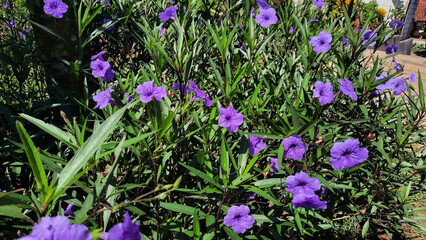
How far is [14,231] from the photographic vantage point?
1.12 m

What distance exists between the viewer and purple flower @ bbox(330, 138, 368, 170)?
1268 millimetres

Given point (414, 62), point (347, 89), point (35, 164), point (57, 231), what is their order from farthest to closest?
point (414, 62) → point (347, 89) → point (35, 164) → point (57, 231)

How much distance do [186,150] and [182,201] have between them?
24 centimetres

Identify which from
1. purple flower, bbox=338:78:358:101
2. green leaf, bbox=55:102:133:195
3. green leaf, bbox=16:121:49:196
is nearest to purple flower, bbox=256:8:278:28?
purple flower, bbox=338:78:358:101

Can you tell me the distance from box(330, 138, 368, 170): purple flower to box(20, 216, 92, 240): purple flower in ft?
3.45

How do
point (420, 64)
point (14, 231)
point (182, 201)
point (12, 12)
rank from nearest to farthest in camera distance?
1. point (14, 231)
2. point (182, 201)
3. point (12, 12)
4. point (420, 64)

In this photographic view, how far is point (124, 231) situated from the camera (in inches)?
23.6

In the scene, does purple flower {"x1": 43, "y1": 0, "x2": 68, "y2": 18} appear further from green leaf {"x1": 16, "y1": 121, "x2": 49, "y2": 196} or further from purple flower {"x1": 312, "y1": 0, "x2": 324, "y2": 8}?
purple flower {"x1": 312, "y1": 0, "x2": 324, "y2": 8}

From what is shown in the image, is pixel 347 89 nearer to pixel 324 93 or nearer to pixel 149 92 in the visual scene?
pixel 324 93

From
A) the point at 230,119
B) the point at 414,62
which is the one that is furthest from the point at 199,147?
the point at 414,62

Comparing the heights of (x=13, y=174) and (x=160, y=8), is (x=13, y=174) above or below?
below

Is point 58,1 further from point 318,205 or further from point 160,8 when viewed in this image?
point 318,205

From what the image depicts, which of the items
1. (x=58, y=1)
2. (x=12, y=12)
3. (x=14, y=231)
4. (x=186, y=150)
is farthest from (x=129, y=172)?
(x=12, y=12)

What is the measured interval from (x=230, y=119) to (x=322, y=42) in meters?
0.69
